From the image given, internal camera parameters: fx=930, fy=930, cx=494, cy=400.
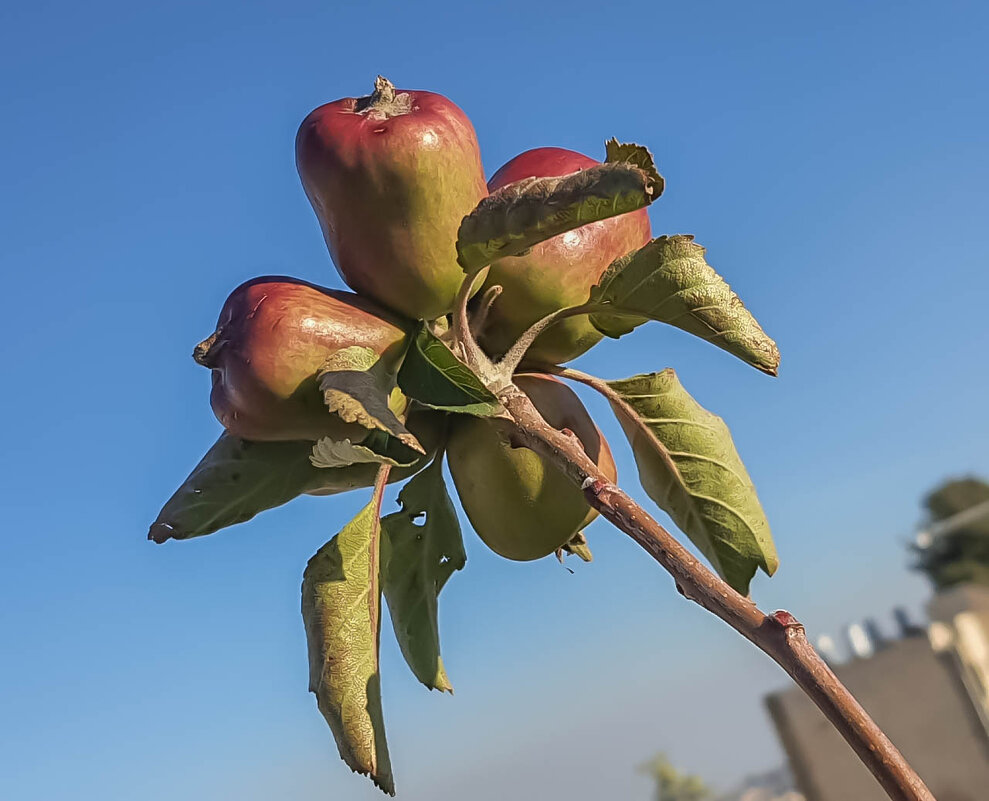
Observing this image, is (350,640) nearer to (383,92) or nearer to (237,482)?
(237,482)

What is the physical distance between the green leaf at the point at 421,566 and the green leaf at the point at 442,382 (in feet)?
0.81

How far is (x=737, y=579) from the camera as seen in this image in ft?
2.81

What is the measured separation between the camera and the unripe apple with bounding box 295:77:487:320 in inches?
29.6

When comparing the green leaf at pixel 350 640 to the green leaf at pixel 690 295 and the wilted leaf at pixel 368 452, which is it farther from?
the green leaf at pixel 690 295

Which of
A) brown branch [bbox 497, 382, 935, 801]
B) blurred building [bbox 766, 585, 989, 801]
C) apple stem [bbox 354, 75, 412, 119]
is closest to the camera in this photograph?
brown branch [bbox 497, 382, 935, 801]

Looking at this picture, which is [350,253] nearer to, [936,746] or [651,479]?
[651,479]

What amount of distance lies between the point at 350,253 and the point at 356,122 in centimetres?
11

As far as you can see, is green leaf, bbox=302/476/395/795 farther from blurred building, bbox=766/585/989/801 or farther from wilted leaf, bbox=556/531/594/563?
blurred building, bbox=766/585/989/801

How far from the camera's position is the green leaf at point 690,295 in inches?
29.4

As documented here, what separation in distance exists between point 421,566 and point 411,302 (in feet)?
1.05


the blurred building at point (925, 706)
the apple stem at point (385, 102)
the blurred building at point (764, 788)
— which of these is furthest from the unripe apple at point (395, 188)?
the blurred building at point (764, 788)

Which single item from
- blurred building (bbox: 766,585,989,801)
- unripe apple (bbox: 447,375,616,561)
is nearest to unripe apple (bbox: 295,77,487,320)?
unripe apple (bbox: 447,375,616,561)

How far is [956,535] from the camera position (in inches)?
942

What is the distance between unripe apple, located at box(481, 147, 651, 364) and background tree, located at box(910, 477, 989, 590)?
25.0 metres
